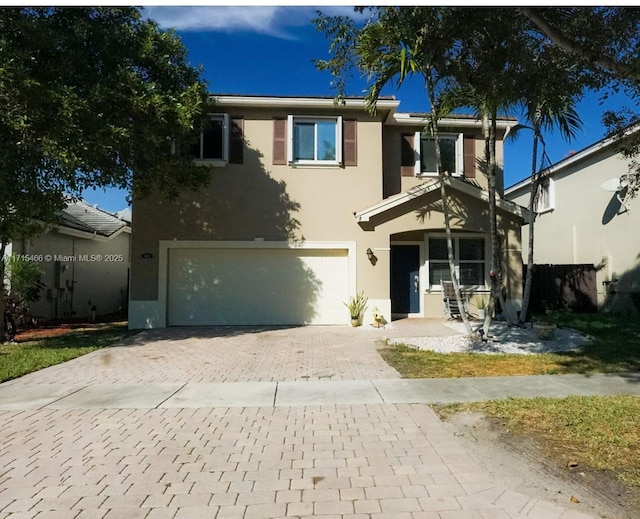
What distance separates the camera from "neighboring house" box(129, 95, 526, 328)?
13.8 meters

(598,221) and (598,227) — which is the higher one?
(598,221)

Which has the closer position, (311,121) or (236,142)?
(236,142)

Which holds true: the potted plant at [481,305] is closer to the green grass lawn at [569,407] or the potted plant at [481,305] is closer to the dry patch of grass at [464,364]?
the green grass lawn at [569,407]

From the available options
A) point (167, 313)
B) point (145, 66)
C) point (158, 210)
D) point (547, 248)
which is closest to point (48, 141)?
point (145, 66)

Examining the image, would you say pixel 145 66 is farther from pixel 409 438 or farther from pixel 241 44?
pixel 409 438

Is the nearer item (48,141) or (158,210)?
(48,141)

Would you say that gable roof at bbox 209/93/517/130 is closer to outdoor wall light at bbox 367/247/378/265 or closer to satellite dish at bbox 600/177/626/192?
outdoor wall light at bbox 367/247/378/265

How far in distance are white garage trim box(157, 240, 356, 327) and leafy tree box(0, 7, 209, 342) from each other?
7.82 feet

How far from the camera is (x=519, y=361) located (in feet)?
27.8

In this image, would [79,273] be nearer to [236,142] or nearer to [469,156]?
[236,142]

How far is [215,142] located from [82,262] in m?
8.41

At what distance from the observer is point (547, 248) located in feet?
67.0

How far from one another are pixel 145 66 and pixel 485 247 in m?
11.2

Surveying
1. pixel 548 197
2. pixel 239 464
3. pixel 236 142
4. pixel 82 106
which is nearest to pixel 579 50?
pixel 239 464
